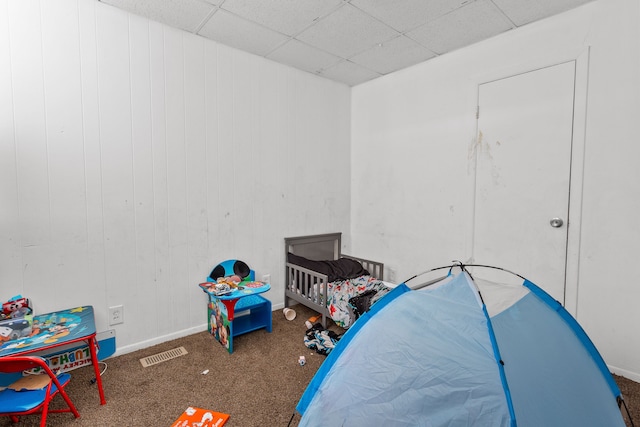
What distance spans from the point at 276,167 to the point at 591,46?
245 cm

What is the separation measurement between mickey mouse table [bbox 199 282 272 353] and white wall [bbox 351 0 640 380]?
139 cm

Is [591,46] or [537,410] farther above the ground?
[591,46]

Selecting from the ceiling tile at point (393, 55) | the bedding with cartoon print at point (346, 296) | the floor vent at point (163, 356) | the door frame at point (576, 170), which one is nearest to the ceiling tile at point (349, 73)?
the ceiling tile at point (393, 55)

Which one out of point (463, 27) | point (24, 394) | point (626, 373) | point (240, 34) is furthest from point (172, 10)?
point (626, 373)

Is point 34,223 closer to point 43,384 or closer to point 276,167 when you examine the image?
point 43,384

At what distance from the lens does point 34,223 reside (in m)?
1.87

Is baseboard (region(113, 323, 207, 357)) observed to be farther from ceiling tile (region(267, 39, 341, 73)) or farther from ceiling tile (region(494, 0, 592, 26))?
ceiling tile (region(494, 0, 592, 26))

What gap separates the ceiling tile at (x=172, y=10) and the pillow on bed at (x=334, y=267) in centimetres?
206

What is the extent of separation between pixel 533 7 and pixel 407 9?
2.69 ft

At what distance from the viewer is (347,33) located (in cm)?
236

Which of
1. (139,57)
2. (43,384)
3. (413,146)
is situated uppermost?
(139,57)

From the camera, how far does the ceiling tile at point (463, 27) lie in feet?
6.79

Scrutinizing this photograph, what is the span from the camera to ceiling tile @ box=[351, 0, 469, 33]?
198cm

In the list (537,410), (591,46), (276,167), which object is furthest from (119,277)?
(591,46)
